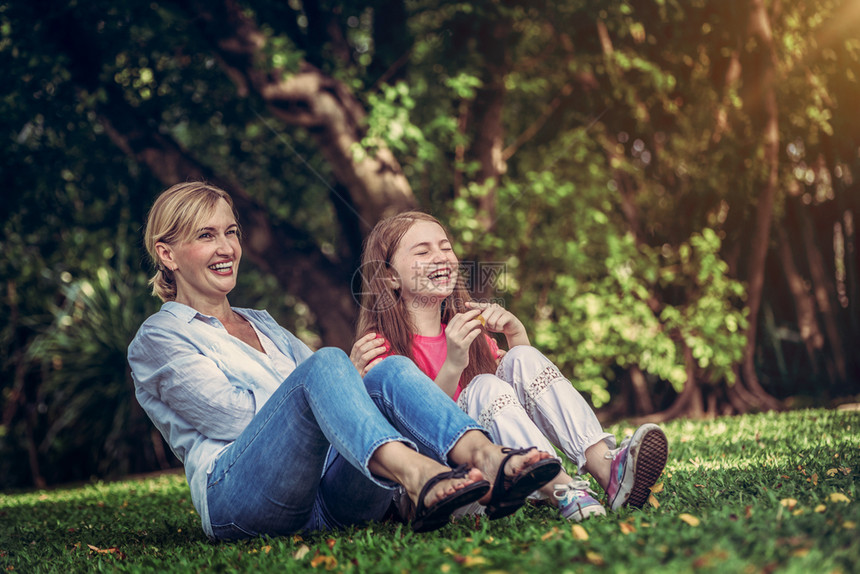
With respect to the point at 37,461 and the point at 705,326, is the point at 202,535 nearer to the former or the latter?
the point at 705,326

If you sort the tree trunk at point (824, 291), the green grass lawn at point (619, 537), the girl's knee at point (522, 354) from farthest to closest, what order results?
the tree trunk at point (824, 291)
the girl's knee at point (522, 354)
the green grass lawn at point (619, 537)

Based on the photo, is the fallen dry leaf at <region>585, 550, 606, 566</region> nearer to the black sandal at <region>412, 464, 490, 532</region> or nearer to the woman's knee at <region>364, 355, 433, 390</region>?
the black sandal at <region>412, 464, 490, 532</region>

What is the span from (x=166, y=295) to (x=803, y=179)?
925 cm

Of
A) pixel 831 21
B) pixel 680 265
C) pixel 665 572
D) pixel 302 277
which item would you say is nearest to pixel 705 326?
pixel 680 265

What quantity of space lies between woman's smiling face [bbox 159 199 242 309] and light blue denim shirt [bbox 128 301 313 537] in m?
0.17

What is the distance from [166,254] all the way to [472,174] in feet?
19.1

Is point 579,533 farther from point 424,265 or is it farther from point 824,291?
point 824,291

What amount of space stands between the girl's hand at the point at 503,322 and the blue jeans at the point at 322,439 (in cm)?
68

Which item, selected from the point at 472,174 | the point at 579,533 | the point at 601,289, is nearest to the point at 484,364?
the point at 579,533

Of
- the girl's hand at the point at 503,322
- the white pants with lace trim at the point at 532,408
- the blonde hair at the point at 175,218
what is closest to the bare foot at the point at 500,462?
the white pants with lace trim at the point at 532,408

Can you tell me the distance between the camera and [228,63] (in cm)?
709

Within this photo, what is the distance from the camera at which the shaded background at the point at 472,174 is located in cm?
769

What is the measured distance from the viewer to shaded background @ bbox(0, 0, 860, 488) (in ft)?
25.2

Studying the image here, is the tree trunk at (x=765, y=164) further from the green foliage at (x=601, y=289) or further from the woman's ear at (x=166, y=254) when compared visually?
the woman's ear at (x=166, y=254)
